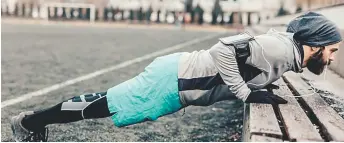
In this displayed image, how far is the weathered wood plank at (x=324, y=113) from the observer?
2203 mm

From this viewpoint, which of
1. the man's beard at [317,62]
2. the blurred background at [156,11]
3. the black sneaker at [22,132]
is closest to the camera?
the man's beard at [317,62]

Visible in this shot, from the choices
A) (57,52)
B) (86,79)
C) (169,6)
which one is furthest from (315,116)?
(169,6)

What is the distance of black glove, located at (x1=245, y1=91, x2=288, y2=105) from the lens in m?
2.75

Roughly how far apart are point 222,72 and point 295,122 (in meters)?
0.50

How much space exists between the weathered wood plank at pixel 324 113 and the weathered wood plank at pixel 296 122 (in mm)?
65

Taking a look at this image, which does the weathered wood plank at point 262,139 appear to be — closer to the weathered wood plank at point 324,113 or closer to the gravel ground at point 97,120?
the weathered wood plank at point 324,113

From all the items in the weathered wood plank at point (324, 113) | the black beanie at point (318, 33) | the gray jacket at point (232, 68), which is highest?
the black beanie at point (318, 33)

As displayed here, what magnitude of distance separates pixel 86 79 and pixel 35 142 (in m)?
3.31

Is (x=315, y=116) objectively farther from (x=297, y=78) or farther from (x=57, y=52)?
(x=57, y=52)

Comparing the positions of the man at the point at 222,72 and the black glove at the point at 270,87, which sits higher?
the man at the point at 222,72

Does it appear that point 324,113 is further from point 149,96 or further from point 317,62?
point 149,96

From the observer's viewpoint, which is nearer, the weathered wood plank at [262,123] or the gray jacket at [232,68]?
the weathered wood plank at [262,123]

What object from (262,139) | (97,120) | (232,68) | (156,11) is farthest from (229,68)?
(156,11)

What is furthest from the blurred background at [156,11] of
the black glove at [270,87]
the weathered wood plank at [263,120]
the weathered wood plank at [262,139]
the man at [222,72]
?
the weathered wood plank at [262,139]
